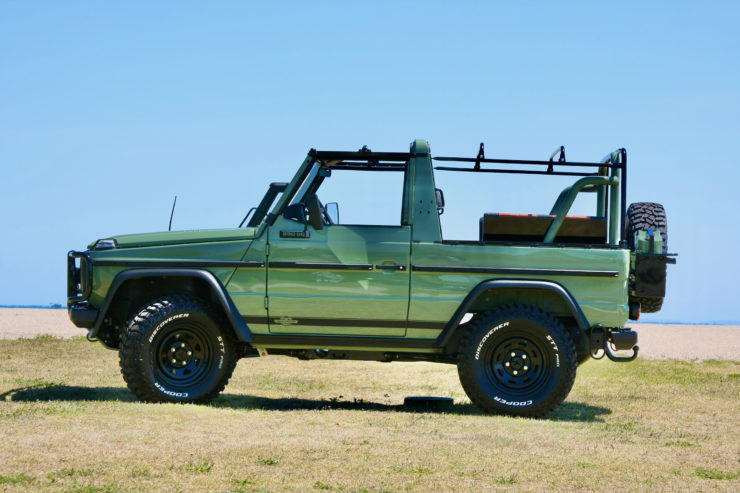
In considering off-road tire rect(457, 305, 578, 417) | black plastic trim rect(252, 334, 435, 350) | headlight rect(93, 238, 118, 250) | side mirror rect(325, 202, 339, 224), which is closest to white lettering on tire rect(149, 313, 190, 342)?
black plastic trim rect(252, 334, 435, 350)

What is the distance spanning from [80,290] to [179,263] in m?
1.17

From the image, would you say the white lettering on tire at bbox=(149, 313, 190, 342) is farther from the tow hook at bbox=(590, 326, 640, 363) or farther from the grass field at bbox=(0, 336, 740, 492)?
the tow hook at bbox=(590, 326, 640, 363)

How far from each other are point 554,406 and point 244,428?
3302mm

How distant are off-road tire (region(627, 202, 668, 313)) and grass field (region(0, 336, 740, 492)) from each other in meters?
1.25

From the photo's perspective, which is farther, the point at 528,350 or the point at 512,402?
the point at 528,350

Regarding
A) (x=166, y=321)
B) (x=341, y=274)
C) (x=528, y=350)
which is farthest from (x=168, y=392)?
(x=528, y=350)

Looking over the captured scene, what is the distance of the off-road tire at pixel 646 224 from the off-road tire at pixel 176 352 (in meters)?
4.51

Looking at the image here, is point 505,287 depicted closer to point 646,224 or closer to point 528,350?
point 528,350

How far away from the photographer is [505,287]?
→ 9.06m

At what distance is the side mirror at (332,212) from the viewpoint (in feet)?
30.6

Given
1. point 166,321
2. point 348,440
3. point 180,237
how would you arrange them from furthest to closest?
point 180,237 → point 166,321 → point 348,440

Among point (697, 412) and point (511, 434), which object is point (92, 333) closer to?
point (511, 434)

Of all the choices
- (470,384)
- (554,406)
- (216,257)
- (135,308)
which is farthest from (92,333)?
(554,406)

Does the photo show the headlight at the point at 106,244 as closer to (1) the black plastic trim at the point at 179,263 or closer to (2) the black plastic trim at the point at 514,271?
(1) the black plastic trim at the point at 179,263
